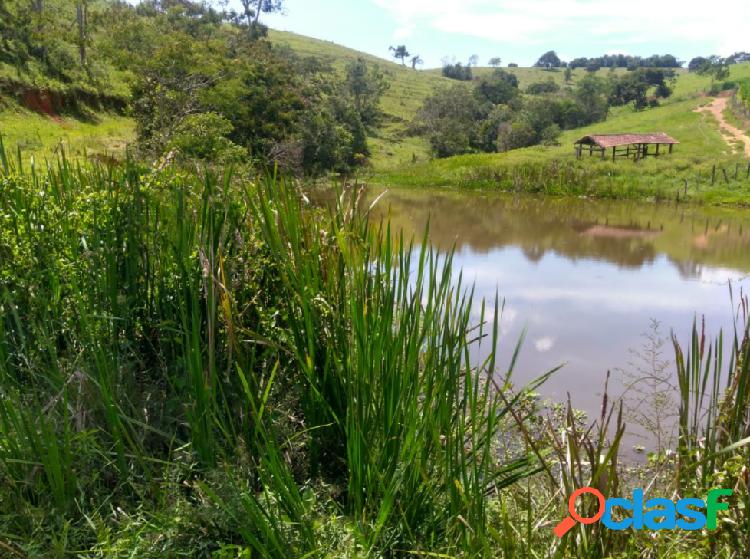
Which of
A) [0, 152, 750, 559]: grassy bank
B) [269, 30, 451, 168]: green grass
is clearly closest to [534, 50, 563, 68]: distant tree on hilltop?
[269, 30, 451, 168]: green grass

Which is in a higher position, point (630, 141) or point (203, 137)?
point (630, 141)

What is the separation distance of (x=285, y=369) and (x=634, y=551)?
1472 mm

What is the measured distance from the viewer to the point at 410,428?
5.72 ft

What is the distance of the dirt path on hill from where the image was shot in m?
32.9

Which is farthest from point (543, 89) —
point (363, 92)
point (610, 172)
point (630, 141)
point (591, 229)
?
point (591, 229)

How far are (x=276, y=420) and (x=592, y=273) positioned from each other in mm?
11340

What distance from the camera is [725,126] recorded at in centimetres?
3712

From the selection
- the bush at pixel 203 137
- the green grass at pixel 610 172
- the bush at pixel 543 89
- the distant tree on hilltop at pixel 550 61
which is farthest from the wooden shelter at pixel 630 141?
the distant tree on hilltop at pixel 550 61

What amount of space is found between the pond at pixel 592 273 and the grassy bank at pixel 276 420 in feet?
1.25

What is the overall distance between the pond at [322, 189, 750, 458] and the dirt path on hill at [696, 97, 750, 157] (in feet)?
45.5

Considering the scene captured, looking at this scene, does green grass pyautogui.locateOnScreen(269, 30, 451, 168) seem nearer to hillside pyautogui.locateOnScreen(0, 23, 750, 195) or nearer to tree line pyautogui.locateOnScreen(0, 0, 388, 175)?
hillside pyautogui.locateOnScreen(0, 23, 750, 195)

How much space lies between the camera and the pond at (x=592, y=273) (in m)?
6.97

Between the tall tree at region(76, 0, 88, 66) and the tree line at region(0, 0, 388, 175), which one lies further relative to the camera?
the tall tree at region(76, 0, 88, 66)

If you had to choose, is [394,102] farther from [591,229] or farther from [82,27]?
[591,229]
